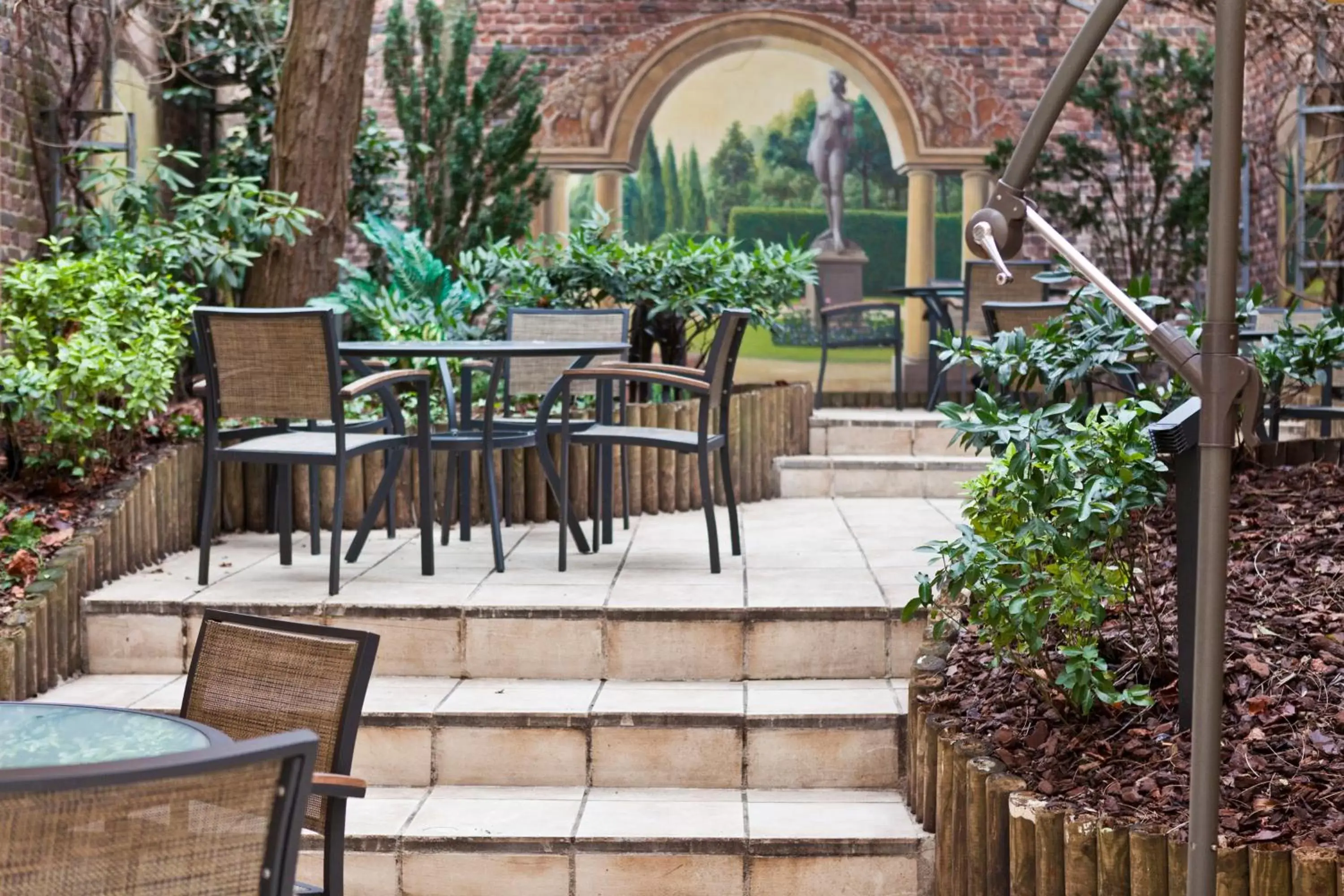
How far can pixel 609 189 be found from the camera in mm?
10875

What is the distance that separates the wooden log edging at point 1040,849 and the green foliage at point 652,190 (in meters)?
8.26

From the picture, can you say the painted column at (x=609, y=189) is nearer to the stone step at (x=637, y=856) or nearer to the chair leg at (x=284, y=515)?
the chair leg at (x=284, y=515)

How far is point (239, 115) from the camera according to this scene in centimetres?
948

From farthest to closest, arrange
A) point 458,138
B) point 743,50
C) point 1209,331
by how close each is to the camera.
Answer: point 743,50, point 458,138, point 1209,331

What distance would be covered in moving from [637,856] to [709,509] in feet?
5.26

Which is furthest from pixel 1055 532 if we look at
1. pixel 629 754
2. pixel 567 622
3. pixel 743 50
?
pixel 743 50

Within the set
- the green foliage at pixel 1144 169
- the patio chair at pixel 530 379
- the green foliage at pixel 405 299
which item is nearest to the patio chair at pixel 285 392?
the patio chair at pixel 530 379

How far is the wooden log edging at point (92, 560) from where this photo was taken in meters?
3.83

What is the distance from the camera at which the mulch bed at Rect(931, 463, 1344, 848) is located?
2.57 meters

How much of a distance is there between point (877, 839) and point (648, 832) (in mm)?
489

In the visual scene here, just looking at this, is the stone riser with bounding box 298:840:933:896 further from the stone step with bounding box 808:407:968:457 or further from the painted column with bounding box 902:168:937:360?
the painted column with bounding box 902:168:937:360

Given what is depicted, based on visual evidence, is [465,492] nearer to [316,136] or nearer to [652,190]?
[316,136]

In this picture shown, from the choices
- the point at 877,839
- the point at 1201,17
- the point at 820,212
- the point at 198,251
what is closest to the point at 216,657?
the point at 877,839

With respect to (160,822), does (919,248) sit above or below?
above
